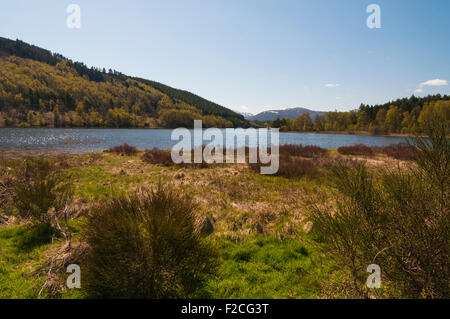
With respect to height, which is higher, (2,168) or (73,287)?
(2,168)

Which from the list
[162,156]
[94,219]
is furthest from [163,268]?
[162,156]

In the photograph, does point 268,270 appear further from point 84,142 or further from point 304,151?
point 84,142

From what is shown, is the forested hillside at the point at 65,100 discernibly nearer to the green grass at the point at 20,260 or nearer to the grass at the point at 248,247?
the green grass at the point at 20,260

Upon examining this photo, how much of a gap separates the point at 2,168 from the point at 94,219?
1048cm

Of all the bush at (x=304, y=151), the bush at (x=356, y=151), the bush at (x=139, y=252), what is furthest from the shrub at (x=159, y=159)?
the bush at (x=356, y=151)

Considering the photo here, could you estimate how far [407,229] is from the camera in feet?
8.26

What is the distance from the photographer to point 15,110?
92000 millimetres

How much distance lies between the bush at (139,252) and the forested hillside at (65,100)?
119517mm

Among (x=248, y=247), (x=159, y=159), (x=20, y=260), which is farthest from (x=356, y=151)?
(x=20, y=260)

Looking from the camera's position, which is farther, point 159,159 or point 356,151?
point 356,151

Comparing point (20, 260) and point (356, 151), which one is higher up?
point (356, 151)

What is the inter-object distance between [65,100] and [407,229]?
157573 mm

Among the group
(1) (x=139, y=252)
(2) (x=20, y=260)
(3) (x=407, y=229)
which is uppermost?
(3) (x=407, y=229)

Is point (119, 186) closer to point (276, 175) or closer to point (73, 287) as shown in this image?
point (73, 287)
